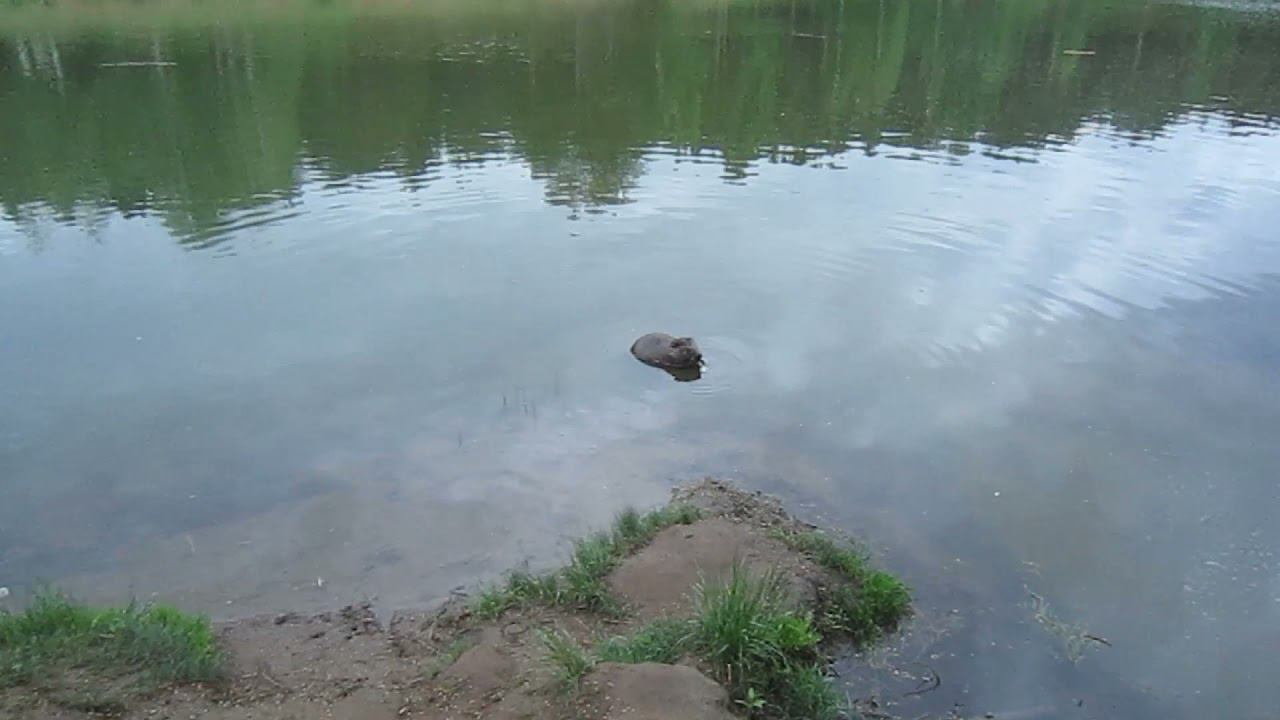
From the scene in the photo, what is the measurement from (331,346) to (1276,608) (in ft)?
31.9

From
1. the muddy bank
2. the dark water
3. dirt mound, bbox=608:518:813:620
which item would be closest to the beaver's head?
the dark water

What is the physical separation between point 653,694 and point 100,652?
11.3 feet

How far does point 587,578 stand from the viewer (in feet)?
23.5

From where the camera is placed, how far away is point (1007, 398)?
35.2 feet

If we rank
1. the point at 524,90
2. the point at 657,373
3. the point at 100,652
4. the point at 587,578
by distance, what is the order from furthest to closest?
the point at 524,90 → the point at 657,373 → the point at 587,578 → the point at 100,652

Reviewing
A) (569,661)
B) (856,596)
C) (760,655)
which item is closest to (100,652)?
(569,661)

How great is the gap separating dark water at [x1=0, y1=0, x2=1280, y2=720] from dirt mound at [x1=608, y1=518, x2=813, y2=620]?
0.90m

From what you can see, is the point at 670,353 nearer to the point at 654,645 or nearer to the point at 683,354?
the point at 683,354

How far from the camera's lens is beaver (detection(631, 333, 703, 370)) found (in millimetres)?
11211

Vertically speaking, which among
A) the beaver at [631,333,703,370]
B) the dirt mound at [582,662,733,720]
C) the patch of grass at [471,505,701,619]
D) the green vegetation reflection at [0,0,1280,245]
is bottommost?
the patch of grass at [471,505,701,619]

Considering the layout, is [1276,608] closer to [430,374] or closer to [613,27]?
[430,374]

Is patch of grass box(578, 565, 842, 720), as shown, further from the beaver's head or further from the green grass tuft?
the beaver's head

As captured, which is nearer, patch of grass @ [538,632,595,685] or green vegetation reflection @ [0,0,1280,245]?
patch of grass @ [538,632,595,685]

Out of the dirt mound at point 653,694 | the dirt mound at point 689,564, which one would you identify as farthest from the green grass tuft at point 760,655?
the dirt mound at point 689,564
